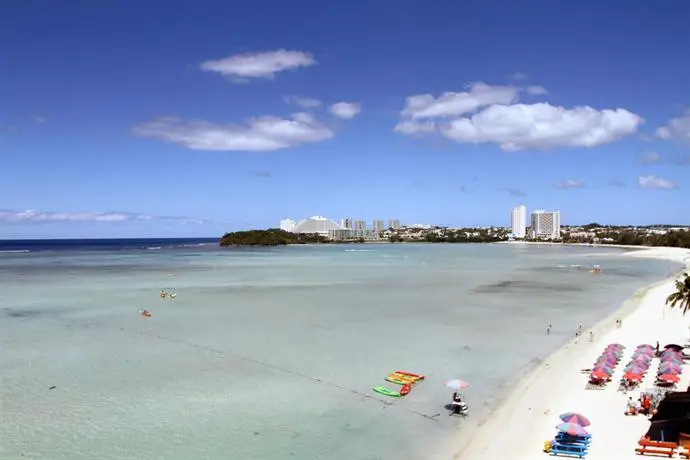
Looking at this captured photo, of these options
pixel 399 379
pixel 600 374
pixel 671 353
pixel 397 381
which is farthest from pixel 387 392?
pixel 671 353

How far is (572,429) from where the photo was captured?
41.9 feet

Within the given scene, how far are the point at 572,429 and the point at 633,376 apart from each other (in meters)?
6.02

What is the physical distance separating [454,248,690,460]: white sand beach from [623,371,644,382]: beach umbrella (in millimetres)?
321

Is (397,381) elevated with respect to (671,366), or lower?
lower

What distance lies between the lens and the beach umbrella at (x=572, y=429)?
41.7 ft

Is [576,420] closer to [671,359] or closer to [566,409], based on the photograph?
[566,409]

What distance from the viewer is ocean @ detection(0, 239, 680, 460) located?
1441cm

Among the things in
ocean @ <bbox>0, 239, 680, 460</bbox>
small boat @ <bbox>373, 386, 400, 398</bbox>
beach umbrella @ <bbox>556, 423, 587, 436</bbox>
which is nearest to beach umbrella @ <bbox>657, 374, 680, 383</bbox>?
ocean @ <bbox>0, 239, 680, 460</bbox>

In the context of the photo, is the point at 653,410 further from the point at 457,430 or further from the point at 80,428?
the point at 80,428

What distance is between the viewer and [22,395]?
1812 centimetres

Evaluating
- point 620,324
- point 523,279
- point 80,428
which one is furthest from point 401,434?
point 523,279

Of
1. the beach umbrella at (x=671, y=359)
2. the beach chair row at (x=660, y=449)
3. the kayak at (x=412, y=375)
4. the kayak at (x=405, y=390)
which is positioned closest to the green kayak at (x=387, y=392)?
the kayak at (x=405, y=390)

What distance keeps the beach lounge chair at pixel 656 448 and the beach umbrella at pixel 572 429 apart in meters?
1.20

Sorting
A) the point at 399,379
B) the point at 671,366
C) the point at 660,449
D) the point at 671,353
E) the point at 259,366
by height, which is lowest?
the point at 259,366
